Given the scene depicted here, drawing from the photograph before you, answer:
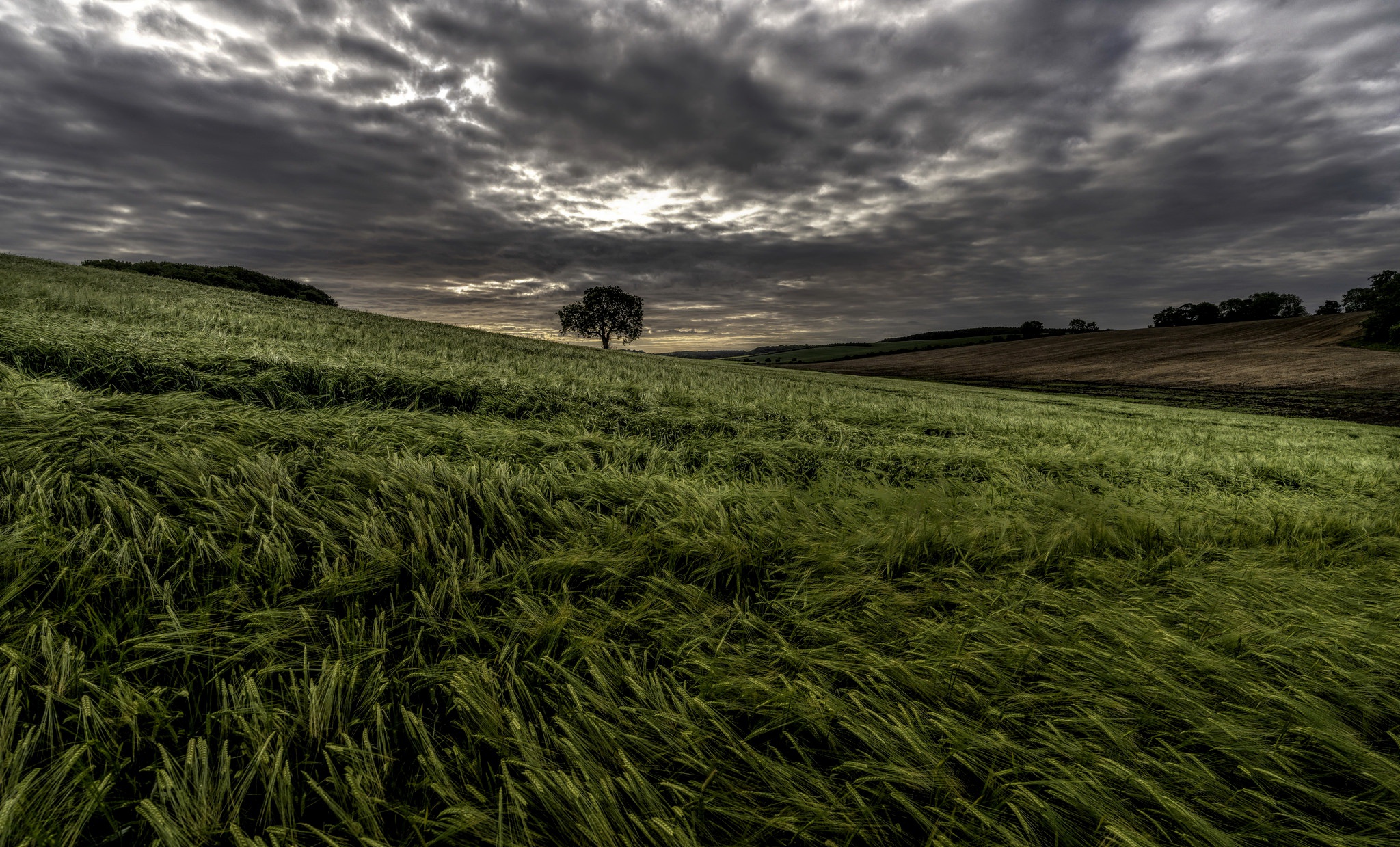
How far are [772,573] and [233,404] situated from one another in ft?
14.4

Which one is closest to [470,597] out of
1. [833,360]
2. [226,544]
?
[226,544]

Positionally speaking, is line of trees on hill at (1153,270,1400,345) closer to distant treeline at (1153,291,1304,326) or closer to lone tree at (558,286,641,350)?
distant treeline at (1153,291,1304,326)

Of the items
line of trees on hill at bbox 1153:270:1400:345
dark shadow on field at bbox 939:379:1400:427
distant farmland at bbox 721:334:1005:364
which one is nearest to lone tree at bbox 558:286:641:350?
distant farmland at bbox 721:334:1005:364

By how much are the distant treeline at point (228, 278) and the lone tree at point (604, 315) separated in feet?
83.6

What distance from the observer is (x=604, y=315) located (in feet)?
209

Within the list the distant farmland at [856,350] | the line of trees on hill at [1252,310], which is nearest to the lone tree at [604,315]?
the distant farmland at [856,350]

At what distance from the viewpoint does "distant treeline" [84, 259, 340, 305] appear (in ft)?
151

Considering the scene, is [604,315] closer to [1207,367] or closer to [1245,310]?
[1207,367]

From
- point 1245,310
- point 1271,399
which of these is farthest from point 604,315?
point 1245,310

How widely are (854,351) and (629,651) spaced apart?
93985 millimetres

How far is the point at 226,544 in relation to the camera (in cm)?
207

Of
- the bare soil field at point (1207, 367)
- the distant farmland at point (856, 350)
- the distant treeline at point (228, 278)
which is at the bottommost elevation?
the bare soil field at point (1207, 367)

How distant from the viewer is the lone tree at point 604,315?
6359 cm

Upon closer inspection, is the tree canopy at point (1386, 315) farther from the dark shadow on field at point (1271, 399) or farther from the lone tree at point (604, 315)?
the lone tree at point (604, 315)
